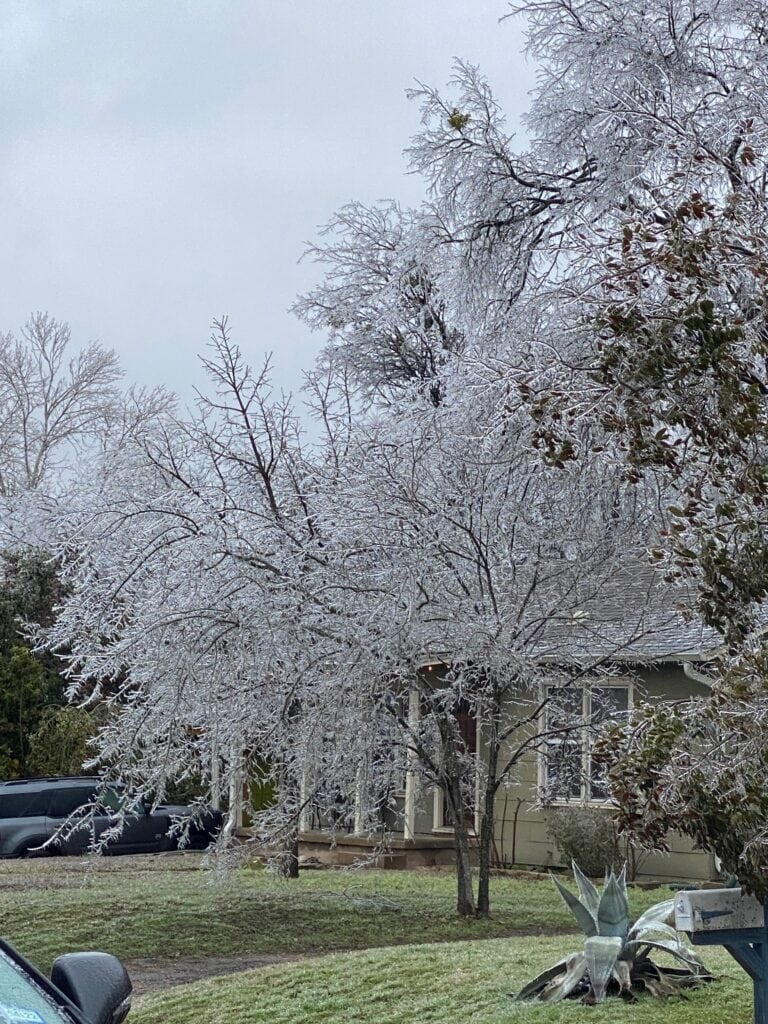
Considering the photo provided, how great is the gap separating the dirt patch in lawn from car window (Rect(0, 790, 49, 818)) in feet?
30.8

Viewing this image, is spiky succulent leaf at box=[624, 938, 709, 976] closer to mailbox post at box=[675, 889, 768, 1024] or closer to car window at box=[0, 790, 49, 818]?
mailbox post at box=[675, 889, 768, 1024]

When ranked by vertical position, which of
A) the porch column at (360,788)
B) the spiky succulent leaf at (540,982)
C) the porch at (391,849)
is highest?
the porch column at (360,788)

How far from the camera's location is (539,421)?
6.39 meters

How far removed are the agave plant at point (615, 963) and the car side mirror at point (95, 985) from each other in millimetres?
4838

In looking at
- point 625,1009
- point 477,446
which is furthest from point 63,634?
point 625,1009

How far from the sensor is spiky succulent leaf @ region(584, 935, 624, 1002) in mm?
8016

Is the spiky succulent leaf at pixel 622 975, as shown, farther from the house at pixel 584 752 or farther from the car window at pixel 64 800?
the car window at pixel 64 800

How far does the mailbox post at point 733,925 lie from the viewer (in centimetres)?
616

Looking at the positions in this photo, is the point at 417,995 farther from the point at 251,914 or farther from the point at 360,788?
the point at 251,914

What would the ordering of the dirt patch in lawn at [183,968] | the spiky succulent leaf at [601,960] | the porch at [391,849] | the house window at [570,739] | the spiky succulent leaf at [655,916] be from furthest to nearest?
the porch at [391,849] → the house window at [570,739] → the dirt patch in lawn at [183,968] → the spiky succulent leaf at [655,916] → the spiky succulent leaf at [601,960]

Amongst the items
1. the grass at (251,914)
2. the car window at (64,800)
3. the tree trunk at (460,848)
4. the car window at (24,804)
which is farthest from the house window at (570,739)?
the car window at (24,804)

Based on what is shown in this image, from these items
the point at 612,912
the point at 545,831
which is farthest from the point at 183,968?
the point at 545,831

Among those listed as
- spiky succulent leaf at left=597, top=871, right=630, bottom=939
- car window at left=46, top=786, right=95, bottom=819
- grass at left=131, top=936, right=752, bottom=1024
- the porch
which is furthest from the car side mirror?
car window at left=46, top=786, right=95, bottom=819

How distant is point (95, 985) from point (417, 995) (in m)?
5.46
